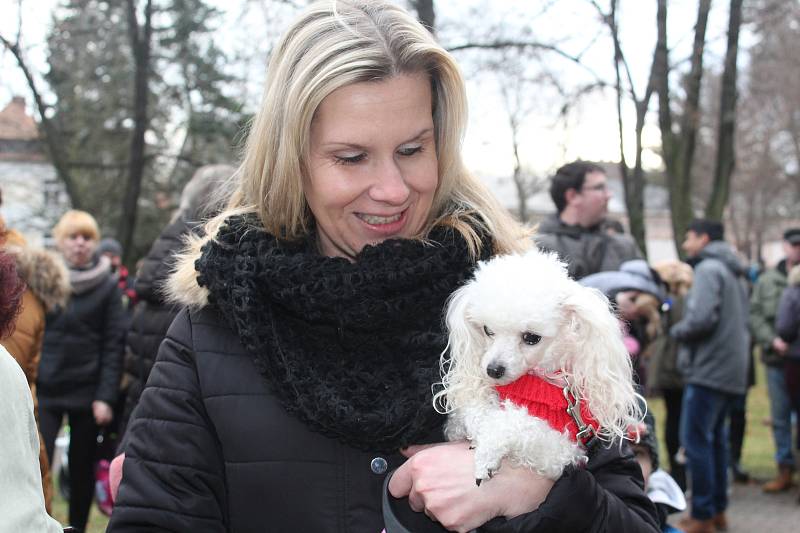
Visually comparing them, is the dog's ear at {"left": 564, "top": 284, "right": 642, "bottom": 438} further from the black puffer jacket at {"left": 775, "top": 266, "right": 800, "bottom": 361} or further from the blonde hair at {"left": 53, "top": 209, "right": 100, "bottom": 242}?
the black puffer jacket at {"left": 775, "top": 266, "right": 800, "bottom": 361}

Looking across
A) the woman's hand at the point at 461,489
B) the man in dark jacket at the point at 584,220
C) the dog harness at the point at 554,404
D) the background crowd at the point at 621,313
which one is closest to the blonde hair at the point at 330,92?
the dog harness at the point at 554,404

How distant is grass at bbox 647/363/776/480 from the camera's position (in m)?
10.3

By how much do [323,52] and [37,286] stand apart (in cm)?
447

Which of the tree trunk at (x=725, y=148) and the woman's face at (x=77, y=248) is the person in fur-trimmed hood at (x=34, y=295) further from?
the tree trunk at (x=725, y=148)

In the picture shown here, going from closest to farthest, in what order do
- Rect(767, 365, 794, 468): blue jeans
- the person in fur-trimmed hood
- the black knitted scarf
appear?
1. the black knitted scarf
2. the person in fur-trimmed hood
3. Rect(767, 365, 794, 468): blue jeans

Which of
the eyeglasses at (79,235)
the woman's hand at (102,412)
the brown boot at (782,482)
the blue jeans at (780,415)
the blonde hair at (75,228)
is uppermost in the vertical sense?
the blonde hair at (75,228)

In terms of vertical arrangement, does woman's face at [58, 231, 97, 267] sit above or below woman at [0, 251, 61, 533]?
below

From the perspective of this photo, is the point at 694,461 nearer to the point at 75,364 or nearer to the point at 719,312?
the point at 719,312

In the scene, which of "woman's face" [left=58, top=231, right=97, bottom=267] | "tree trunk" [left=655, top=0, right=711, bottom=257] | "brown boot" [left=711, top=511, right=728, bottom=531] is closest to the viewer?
"woman's face" [left=58, top=231, right=97, bottom=267]

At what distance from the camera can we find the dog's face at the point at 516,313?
202cm

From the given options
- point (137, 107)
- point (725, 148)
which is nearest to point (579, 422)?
point (137, 107)

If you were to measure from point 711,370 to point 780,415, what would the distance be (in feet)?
7.04

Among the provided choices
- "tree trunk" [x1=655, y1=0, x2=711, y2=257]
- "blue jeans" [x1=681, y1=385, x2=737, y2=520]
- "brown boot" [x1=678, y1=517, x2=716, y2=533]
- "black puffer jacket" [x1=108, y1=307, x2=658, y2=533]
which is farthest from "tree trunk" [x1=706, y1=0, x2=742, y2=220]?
"black puffer jacket" [x1=108, y1=307, x2=658, y2=533]

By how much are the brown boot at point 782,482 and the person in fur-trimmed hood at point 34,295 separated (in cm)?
766
